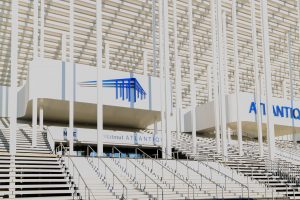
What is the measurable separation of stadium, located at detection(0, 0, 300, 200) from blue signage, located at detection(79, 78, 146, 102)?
0.23ft

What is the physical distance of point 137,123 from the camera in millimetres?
33156

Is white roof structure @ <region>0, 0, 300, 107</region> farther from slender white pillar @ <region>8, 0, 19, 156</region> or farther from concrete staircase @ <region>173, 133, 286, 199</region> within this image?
slender white pillar @ <region>8, 0, 19, 156</region>

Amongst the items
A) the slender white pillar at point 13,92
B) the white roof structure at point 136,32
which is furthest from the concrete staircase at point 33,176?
the white roof structure at point 136,32

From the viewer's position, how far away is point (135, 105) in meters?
28.6

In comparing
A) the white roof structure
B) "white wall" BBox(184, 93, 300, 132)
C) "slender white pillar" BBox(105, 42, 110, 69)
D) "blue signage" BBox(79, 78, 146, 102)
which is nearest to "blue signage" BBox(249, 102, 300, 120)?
"white wall" BBox(184, 93, 300, 132)

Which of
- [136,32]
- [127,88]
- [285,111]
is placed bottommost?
[285,111]

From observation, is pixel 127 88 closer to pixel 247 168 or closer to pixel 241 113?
pixel 247 168

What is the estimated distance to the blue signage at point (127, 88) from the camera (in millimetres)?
28031

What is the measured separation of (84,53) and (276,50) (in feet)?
60.0

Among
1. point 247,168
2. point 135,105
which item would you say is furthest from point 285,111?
point 135,105

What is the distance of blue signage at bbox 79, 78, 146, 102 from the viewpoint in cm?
2803

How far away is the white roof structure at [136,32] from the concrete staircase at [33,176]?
466 inches

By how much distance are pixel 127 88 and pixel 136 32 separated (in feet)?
23.8

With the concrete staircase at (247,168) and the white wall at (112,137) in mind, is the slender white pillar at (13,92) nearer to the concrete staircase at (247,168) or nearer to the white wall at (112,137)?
the white wall at (112,137)
